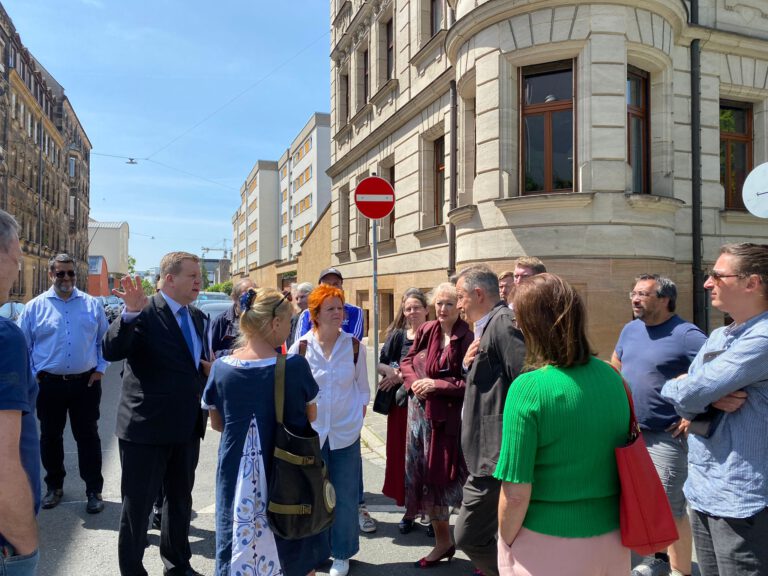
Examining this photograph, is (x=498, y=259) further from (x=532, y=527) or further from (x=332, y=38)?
(x=332, y=38)

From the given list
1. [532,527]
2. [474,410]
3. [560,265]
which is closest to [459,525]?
[474,410]

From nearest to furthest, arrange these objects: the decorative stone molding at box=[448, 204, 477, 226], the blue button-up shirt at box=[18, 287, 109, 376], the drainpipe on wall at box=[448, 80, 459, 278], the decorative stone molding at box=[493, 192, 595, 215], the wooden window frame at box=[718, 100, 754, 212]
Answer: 1. the blue button-up shirt at box=[18, 287, 109, 376]
2. the decorative stone molding at box=[493, 192, 595, 215]
3. the decorative stone molding at box=[448, 204, 477, 226]
4. the wooden window frame at box=[718, 100, 754, 212]
5. the drainpipe on wall at box=[448, 80, 459, 278]

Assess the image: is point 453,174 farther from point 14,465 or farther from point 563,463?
point 14,465

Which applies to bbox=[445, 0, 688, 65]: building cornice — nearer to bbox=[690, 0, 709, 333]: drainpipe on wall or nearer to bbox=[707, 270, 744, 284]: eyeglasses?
bbox=[690, 0, 709, 333]: drainpipe on wall

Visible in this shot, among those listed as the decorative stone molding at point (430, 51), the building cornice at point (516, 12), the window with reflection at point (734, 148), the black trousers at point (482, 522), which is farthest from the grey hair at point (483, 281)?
the decorative stone molding at point (430, 51)

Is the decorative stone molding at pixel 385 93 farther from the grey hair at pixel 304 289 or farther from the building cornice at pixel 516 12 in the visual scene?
the grey hair at pixel 304 289

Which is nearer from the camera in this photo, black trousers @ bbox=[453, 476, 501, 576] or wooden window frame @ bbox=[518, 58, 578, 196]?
black trousers @ bbox=[453, 476, 501, 576]

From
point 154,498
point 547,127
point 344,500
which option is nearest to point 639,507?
point 344,500

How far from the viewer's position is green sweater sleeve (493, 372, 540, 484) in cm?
201

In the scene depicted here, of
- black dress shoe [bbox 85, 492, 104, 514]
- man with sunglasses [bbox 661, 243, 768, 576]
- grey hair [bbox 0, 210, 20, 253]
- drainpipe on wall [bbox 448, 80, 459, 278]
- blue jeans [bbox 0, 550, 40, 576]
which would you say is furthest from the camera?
drainpipe on wall [bbox 448, 80, 459, 278]

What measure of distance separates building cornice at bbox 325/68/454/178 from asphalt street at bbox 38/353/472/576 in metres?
9.31

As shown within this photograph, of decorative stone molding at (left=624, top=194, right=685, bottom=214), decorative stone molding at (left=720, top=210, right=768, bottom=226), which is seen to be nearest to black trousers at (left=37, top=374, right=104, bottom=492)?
decorative stone molding at (left=624, top=194, right=685, bottom=214)

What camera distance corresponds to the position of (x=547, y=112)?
9.41m

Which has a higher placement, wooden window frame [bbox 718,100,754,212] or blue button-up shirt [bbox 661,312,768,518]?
wooden window frame [bbox 718,100,754,212]
